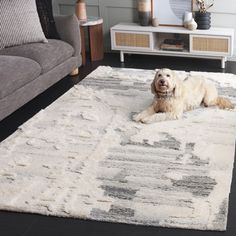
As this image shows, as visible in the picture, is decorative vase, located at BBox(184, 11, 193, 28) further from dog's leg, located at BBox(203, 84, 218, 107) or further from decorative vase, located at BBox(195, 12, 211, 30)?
dog's leg, located at BBox(203, 84, 218, 107)

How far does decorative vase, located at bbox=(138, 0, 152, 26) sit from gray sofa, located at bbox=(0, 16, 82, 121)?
85 cm

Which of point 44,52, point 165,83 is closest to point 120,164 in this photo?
point 165,83

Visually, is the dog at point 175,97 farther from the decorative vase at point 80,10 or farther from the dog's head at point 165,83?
the decorative vase at point 80,10

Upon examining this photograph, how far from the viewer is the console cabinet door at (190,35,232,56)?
4.63m

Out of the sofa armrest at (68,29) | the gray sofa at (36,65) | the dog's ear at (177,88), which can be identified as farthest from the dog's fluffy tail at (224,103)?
the sofa armrest at (68,29)

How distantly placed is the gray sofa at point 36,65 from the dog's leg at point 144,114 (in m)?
0.89

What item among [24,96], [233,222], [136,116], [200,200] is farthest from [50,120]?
[233,222]

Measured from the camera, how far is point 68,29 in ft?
14.6

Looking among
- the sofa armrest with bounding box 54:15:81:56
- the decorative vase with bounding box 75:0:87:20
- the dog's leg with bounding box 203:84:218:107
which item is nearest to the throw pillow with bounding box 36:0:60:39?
the sofa armrest with bounding box 54:15:81:56

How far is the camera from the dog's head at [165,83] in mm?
3363

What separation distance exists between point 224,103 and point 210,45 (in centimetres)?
120

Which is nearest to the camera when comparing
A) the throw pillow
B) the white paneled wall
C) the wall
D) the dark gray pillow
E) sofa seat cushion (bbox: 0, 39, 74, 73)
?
sofa seat cushion (bbox: 0, 39, 74, 73)

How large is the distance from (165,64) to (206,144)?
6.72 ft

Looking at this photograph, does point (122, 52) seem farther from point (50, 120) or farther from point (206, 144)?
point (206, 144)
